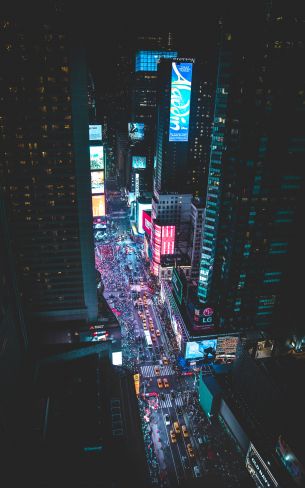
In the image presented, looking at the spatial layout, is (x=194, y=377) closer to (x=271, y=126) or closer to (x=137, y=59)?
(x=271, y=126)

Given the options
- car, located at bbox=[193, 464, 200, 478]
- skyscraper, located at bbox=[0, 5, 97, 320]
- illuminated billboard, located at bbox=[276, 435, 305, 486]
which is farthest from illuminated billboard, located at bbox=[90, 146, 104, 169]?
illuminated billboard, located at bbox=[276, 435, 305, 486]

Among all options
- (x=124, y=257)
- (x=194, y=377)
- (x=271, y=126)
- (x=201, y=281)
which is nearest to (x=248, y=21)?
(x=271, y=126)

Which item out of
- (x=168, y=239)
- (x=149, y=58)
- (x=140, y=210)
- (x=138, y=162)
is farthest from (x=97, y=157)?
(x=149, y=58)

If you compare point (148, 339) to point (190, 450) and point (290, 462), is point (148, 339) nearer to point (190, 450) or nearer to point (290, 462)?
point (190, 450)

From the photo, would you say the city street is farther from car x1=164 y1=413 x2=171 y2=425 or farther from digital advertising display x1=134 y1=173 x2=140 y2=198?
digital advertising display x1=134 y1=173 x2=140 y2=198

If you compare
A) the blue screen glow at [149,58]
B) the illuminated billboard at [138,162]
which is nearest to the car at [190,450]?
the illuminated billboard at [138,162]

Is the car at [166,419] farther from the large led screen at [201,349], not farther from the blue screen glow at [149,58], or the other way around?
the blue screen glow at [149,58]
